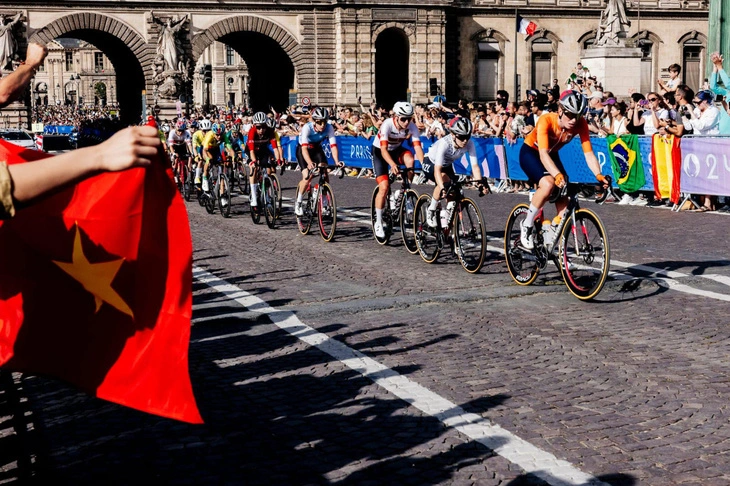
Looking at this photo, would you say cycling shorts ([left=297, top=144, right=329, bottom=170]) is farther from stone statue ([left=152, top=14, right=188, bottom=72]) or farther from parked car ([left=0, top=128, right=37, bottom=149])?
stone statue ([left=152, top=14, right=188, bottom=72])

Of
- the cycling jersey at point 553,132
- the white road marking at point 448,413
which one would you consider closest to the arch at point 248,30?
the cycling jersey at point 553,132

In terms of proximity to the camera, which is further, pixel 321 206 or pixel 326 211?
pixel 321 206

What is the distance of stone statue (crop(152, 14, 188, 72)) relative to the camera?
5912cm

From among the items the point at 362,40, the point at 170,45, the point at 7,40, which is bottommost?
the point at 170,45

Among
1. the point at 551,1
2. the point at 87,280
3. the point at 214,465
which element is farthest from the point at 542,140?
the point at 551,1

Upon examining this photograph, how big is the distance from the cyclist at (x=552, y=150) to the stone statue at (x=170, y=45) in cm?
5046

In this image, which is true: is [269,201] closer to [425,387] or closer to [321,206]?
[321,206]

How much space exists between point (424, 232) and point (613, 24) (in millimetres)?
19555

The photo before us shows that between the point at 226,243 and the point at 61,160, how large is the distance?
12.6 meters

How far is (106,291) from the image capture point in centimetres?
387

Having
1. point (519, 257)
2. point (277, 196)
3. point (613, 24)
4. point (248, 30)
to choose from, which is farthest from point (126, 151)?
point (248, 30)

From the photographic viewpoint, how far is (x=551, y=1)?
2630 inches

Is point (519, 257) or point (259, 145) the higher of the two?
point (259, 145)

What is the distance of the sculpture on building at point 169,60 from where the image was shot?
5912cm
